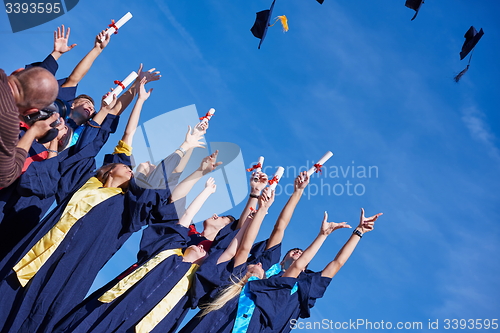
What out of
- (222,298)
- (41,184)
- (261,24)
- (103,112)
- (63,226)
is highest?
(261,24)

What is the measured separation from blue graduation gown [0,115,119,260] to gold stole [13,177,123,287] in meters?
0.26

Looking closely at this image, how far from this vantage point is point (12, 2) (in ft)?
24.0

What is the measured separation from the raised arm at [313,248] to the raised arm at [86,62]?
3.48 metres

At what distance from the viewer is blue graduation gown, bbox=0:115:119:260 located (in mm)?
5156

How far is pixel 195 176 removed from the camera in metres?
6.50

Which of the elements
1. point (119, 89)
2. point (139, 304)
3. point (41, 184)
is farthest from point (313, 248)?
point (41, 184)

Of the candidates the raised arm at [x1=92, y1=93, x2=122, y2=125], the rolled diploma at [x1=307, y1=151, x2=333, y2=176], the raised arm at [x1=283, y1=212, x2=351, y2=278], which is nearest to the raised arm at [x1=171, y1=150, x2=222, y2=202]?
the rolled diploma at [x1=307, y1=151, x2=333, y2=176]

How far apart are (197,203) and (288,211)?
1.22 meters

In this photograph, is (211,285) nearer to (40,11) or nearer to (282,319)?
(282,319)

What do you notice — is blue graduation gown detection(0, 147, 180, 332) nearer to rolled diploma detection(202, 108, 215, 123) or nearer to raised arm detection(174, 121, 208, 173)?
raised arm detection(174, 121, 208, 173)

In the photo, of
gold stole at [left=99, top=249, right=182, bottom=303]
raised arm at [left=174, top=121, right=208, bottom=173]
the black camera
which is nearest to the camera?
the black camera

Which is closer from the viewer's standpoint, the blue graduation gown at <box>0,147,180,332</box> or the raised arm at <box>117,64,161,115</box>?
the blue graduation gown at <box>0,147,180,332</box>

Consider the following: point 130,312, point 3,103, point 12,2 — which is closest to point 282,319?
point 130,312

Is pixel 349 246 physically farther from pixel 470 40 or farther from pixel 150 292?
pixel 470 40
